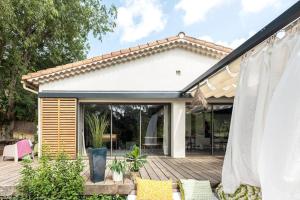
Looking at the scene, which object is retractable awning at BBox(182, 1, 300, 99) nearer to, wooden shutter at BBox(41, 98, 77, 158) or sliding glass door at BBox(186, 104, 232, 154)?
sliding glass door at BBox(186, 104, 232, 154)

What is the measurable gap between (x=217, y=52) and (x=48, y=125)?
673 centimetres

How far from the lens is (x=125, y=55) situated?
39.9 ft

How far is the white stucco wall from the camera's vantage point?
12125mm

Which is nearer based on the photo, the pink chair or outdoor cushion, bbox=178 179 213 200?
outdoor cushion, bbox=178 179 213 200

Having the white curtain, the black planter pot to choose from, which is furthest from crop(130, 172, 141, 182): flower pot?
the white curtain

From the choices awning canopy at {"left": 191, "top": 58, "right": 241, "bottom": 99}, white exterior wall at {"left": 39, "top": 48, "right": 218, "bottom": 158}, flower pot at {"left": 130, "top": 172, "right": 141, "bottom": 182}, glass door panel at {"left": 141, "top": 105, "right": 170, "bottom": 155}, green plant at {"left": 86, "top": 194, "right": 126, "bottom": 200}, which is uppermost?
white exterior wall at {"left": 39, "top": 48, "right": 218, "bottom": 158}

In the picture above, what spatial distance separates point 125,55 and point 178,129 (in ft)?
11.1

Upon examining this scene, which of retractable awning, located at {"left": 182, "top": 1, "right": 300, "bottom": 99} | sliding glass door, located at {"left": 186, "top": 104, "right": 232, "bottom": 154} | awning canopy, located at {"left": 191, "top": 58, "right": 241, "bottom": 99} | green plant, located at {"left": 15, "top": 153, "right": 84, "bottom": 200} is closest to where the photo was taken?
retractable awning, located at {"left": 182, "top": 1, "right": 300, "bottom": 99}

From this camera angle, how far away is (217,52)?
12484mm

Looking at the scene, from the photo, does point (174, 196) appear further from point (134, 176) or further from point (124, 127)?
point (124, 127)

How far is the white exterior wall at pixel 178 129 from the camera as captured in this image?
12.3 m

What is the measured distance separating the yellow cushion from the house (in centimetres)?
569

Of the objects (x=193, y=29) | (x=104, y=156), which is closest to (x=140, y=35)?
(x=193, y=29)

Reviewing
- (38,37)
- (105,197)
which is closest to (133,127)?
(105,197)
